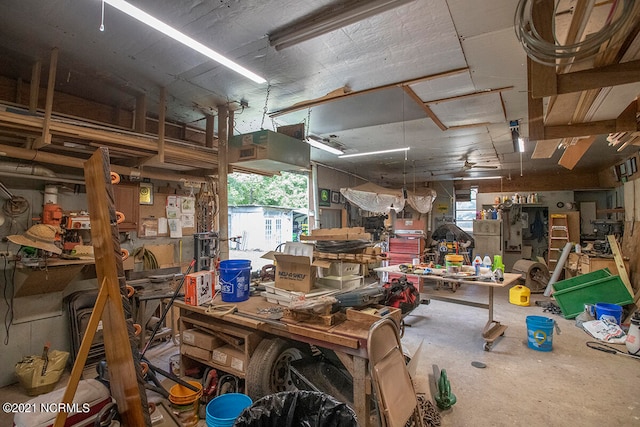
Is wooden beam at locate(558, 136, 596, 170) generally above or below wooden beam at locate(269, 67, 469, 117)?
below

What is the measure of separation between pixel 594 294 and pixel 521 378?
311cm

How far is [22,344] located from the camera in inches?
128

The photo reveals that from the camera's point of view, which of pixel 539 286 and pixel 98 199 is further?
pixel 539 286

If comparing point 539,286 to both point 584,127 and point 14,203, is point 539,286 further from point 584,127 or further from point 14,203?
point 14,203

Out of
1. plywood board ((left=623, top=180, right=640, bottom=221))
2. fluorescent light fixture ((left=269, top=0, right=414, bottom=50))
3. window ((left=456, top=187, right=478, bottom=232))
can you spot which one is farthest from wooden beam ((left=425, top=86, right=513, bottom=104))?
window ((left=456, top=187, right=478, bottom=232))

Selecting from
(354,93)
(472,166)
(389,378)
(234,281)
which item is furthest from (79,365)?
(472,166)

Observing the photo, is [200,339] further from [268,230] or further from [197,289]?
[268,230]

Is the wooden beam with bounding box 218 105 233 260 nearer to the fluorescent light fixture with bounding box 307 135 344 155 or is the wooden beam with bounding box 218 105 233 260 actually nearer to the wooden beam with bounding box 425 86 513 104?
the fluorescent light fixture with bounding box 307 135 344 155

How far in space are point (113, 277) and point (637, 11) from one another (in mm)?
2752

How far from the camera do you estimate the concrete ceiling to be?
7.35ft

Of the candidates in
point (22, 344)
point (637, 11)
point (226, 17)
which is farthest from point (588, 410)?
point (22, 344)

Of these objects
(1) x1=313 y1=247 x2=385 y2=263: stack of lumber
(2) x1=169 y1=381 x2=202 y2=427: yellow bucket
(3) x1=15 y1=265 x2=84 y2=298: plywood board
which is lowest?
(2) x1=169 y1=381 x2=202 y2=427: yellow bucket

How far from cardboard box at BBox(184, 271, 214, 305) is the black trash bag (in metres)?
1.31

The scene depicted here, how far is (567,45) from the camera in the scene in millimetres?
1393
